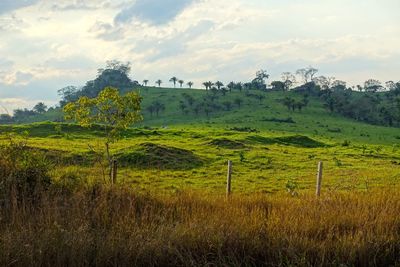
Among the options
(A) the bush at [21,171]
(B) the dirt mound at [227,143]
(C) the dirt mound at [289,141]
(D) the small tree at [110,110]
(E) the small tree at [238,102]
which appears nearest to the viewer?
(A) the bush at [21,171]

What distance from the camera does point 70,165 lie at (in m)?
13.2

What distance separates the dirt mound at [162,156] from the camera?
108 feet

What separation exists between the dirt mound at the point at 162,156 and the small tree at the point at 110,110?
1109 centimetres

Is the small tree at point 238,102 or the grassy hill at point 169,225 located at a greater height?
the small tree at point 238,102

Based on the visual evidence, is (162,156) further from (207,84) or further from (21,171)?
(207,84)

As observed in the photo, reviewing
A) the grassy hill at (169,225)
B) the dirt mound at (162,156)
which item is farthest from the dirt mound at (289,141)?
the grassy hill at (169,225)

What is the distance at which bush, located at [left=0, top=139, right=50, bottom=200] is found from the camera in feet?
34.5

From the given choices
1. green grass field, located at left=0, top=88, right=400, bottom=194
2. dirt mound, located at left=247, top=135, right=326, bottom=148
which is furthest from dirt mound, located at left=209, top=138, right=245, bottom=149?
dirt mound, located at left=247, top=135, right=326, bottom=148

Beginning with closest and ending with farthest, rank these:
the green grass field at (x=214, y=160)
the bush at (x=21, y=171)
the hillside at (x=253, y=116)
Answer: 1. the bush at (x=21, y=171)
2. the green grass field at (x=214, y=160)
3. the hillside at (x=253, y=116)

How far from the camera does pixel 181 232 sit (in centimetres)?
927

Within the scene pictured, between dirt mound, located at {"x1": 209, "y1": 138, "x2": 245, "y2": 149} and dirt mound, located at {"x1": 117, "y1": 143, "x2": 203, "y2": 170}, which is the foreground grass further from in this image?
dirt mound, located at {"x1": 209, "y1": 138, "x2": 245, "y2": 149}

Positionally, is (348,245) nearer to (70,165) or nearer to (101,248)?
(101,248)

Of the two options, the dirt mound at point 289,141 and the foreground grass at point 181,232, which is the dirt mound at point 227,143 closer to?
the dirt mound at point 289,141

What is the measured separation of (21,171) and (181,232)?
4.32m
